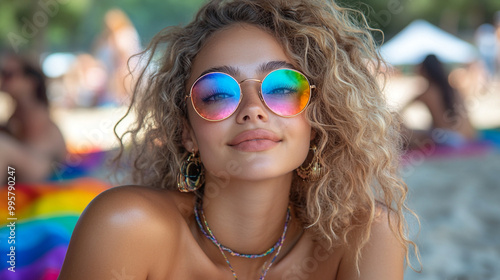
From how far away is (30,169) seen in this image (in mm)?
4312

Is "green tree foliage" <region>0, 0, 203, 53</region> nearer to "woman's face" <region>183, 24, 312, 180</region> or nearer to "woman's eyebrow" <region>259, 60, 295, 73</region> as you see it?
"woman's face" <region>183, 24, 312, 180</region>

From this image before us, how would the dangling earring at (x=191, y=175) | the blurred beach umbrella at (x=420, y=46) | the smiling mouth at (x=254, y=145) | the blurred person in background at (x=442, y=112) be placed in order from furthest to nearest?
the blurred beach umbrella at (x=420, y=46) → the blurred person in background at (x=442, y=112) → the dangling earring at (x=191, y=175) → the smiling mouth at (x=254, y=145)

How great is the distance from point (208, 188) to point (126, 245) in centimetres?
50

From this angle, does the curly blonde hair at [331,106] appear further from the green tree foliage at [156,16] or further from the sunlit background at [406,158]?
the green tree foliage at [156,16]

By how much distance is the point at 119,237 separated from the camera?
5.44 ft

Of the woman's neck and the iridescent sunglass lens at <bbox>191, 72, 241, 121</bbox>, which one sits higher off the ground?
the iridescent sunglass lens at <bbox>191, 72, 241, 121</bbox>

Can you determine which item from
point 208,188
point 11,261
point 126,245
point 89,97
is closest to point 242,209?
point 208,188

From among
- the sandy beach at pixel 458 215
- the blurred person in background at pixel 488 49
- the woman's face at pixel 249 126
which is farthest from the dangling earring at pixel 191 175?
the blurred person in background at pixel 488 49

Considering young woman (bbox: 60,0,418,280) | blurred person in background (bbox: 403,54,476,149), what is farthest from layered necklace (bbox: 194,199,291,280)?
blurred person in background (bbox: 403,54,476,149)

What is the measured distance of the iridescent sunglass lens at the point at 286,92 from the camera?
6.05 ft

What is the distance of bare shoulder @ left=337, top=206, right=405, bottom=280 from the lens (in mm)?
1972

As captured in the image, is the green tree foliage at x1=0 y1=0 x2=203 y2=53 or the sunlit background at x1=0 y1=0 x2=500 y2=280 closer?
the sunlit background at x1=0 y1=0 x2=500 y2=280

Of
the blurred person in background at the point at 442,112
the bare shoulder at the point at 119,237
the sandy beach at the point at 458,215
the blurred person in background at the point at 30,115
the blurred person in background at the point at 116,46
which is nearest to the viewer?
the bare shoulder at the point at 119,237

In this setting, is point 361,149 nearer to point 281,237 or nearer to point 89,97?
point 281,237
